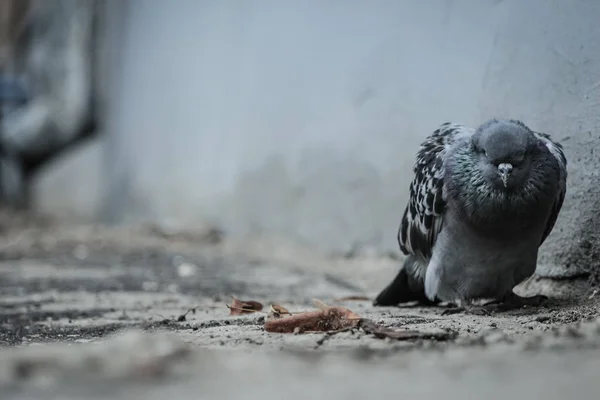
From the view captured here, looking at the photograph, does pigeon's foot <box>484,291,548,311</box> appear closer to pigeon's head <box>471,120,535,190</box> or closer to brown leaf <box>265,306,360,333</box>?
pigeon's head <box>471,120,535,190</box>

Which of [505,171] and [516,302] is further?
[516,302]

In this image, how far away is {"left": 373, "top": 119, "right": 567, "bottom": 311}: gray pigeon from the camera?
9.78 feet

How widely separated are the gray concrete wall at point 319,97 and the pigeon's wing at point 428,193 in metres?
0.47

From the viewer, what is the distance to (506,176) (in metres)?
2.93

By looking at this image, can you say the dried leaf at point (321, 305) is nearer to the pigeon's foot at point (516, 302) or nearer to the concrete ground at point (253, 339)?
the concrete ground at point (253, 339)

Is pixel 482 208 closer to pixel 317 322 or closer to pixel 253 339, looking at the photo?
pixel 317 322

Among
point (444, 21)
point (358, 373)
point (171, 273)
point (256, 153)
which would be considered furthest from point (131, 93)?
point (358, 373)

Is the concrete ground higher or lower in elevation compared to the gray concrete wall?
lower

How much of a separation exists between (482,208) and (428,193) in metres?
0.32

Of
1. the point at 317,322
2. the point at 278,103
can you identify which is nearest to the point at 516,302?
the point at 317,322

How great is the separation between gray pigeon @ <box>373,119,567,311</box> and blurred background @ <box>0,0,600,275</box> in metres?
0.31

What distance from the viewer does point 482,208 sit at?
302 centimetres

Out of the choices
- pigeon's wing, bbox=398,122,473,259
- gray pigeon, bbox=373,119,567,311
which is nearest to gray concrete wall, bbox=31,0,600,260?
gray pigeon, bbox=373,119,567,311

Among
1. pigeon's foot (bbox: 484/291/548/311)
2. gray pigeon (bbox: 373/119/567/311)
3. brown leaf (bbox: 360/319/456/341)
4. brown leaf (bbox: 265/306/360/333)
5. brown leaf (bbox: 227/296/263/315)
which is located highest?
gray pigeon (bbox: 373/119/567/311)
